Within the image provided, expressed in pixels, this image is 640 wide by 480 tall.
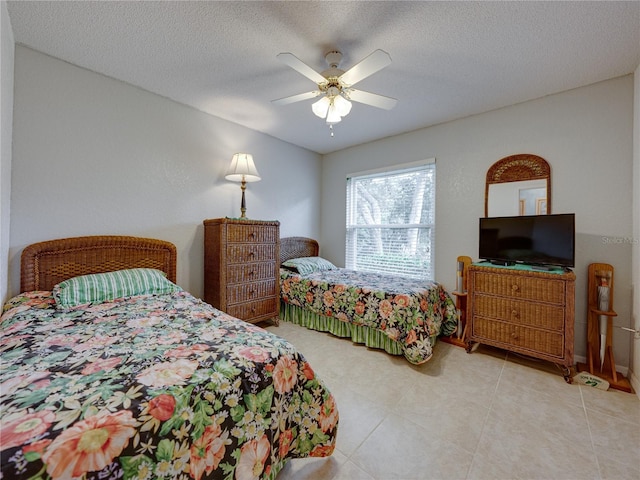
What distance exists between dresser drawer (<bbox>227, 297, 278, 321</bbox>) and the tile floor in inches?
34.5

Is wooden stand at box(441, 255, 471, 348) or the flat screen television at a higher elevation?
the flat screen television

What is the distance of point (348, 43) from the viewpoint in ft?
5.79

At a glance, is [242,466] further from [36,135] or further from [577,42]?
[577,42]

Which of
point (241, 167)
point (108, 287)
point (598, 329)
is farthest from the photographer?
point (241, 167)

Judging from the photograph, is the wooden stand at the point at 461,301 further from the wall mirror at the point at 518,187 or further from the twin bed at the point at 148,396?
the twin bed at the point at 148,396

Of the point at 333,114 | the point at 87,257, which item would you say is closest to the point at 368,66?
the point at 333,114

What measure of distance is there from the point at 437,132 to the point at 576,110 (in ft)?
3.91

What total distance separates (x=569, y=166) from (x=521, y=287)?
1214 millimetres

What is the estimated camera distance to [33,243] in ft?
6.29

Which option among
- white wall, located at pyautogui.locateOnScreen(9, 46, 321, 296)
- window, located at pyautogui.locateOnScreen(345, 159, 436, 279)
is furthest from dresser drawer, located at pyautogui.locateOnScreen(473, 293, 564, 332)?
white wall, located at pyautogui.locateOnScreen(9, 46, 321, 296)

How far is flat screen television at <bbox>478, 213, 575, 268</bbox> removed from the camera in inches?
82.9

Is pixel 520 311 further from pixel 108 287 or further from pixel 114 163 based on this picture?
pixel 114 163

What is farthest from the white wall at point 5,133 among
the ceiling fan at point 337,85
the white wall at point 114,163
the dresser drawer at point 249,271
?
the ceiling fan at point 337,85

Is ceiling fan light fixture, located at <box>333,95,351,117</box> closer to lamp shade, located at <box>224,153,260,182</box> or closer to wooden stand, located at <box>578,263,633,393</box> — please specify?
lamp shade, located at <box>224,153,260,182</box>
